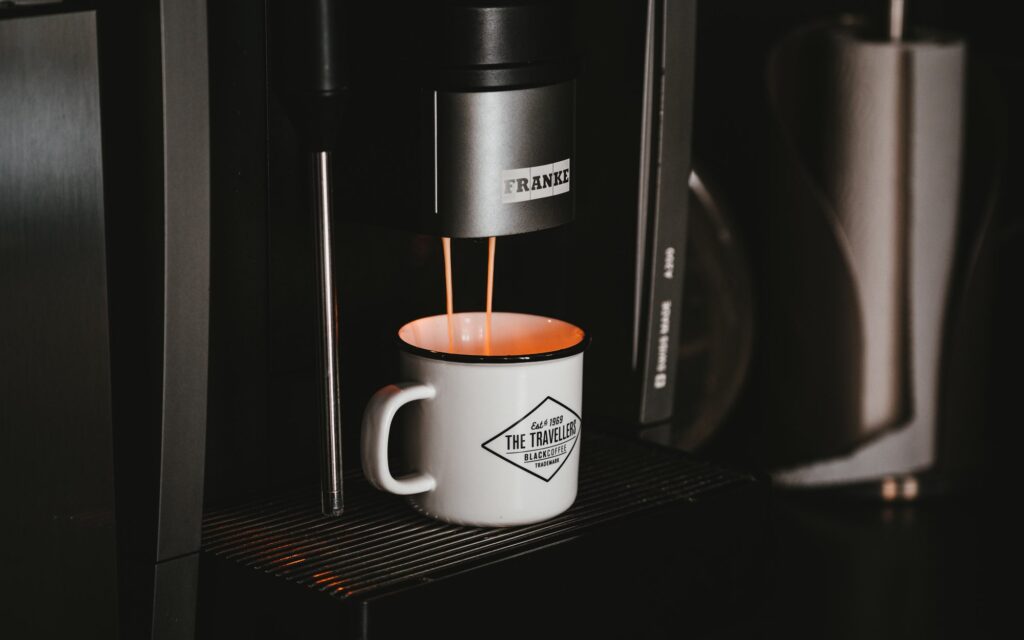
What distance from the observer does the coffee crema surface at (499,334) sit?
0.67 metres

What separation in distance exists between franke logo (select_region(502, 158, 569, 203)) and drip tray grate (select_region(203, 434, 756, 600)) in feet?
0.49

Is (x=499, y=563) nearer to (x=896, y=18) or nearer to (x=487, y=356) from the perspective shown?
(x=487, y=356)

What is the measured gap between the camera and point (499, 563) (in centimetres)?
58

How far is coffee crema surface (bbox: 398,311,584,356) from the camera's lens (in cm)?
67

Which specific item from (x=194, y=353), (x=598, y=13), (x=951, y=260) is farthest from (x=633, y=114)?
(x=951, y=260)

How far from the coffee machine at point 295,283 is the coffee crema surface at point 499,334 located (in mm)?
32

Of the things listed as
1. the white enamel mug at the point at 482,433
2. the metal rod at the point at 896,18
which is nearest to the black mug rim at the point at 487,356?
the white enamel mug at the point at 482,433

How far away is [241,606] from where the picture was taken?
577 mm

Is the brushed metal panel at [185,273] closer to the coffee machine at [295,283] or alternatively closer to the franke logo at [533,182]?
the coffee machine at [295,283]

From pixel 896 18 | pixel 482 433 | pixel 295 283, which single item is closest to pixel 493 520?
pixel 482 433

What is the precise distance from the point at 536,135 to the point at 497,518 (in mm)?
171

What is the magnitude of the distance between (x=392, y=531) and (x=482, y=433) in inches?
2.3

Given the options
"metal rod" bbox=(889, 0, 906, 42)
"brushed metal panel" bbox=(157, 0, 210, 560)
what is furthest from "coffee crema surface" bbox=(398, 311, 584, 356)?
"metal rod" bbox=(889, 0, 906, 42)

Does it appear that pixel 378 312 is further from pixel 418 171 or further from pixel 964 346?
pixel 964 346
